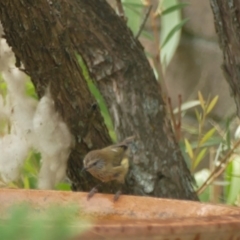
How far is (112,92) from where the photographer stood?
953 millimetres

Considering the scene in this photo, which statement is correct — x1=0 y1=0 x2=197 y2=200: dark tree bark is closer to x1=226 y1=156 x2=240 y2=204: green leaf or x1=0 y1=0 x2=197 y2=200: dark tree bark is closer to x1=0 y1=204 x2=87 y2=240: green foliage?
x1=226 y1=156 x2=240 y2=204: green leaf

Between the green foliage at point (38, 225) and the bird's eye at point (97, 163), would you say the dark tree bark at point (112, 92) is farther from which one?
the green foliage at point (38, 225)

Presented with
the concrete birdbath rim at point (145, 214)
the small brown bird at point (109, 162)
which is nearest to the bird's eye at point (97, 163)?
the small brown bird at point (109, 162)

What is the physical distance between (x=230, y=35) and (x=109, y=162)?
25 centimetres

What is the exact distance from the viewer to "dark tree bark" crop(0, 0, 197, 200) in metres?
0.86

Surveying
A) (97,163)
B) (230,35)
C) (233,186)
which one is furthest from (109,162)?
(233,186)

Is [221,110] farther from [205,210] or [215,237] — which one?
→ [215,237]

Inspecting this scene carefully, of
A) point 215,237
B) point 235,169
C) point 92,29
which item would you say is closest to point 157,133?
point 92,29

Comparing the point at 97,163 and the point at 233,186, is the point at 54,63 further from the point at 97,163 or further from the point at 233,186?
the point at 233,186

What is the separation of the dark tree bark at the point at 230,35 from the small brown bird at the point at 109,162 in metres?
0.19

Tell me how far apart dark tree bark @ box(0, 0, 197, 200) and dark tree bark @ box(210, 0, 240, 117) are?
0.15 m

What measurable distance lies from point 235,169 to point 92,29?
75cm

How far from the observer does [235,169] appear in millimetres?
1525

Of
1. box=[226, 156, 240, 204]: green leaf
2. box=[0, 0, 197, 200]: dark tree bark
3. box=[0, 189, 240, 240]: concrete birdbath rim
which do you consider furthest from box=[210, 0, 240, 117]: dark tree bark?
box=[226, 156, 240, 204]: green leaf
